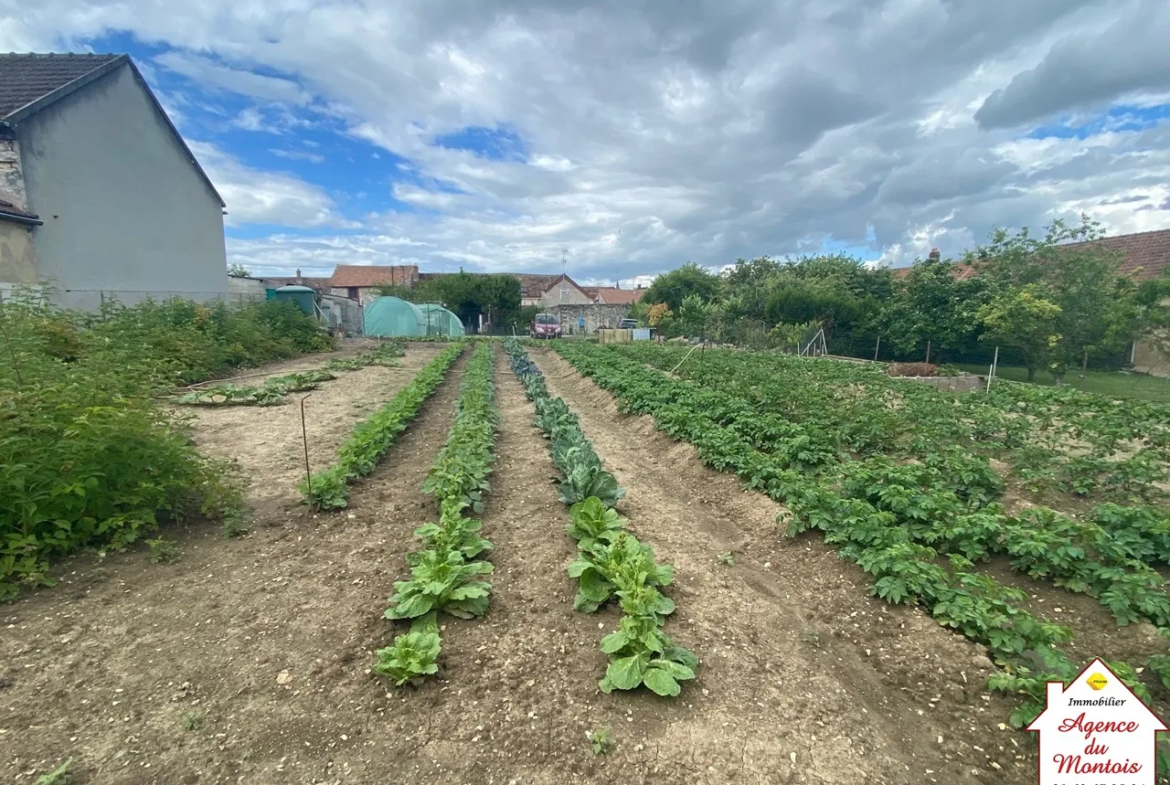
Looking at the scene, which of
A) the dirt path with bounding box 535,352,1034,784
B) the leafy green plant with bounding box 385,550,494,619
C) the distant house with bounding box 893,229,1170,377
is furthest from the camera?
the distant house with bounding box 893,229,1170,377

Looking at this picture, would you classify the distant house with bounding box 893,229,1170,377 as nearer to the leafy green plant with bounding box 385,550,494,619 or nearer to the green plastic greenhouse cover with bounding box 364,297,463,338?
the leafy green plant with bounding box 385,550,494,619

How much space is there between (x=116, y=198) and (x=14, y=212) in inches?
171

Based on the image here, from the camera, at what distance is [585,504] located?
4.91m

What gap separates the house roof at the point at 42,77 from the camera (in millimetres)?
13664

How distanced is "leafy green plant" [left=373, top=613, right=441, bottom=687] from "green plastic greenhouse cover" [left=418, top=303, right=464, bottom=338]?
33.3 meters

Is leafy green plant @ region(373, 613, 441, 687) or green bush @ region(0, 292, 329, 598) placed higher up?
green bush @ region(0, 292, 329, 598)

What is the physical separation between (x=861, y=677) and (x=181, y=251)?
2464 cm

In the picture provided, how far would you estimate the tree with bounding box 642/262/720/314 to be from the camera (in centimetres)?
5200

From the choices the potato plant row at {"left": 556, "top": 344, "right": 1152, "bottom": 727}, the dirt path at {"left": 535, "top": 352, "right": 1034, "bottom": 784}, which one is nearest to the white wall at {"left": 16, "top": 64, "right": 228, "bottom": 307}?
the potato plant row at {"left": 556, "top": 344, "right": 1152, "bottom": 727}

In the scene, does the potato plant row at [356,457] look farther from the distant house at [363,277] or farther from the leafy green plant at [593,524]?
the distant house at [363,277]

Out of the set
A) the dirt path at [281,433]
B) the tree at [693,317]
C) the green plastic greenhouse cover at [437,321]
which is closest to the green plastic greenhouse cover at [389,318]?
the green plastic greenhouse cover at [437,321]

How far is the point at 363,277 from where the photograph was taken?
222 feet

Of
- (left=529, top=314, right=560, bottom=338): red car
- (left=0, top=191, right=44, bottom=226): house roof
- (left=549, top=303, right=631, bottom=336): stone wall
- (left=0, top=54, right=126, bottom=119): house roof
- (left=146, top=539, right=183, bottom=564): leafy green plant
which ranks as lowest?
(left=146, top=539, right=183, bottom=564): leafy green plant
